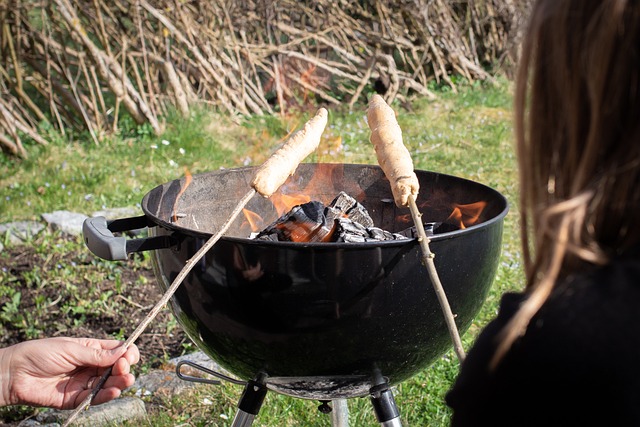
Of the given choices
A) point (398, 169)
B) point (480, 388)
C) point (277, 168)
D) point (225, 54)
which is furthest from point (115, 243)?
point (225, 54)

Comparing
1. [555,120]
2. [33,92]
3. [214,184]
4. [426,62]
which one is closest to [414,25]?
[426,62]

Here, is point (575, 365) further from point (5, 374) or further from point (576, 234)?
point (5, 374)

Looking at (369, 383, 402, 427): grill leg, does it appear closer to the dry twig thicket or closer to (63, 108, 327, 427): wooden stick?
(63, 108, 327, 427): wooden stick

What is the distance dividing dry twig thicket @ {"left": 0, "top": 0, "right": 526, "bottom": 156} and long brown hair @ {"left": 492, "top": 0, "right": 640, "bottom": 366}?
5.02 metres

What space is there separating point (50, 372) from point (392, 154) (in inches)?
41.7

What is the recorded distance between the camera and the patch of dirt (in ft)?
10.4

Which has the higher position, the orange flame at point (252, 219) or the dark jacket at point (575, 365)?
the dark jacket at point (575, 365)

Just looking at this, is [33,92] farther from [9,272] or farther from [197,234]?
[197,234]

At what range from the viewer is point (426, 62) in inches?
294

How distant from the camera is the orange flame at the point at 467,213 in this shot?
80.4 inches

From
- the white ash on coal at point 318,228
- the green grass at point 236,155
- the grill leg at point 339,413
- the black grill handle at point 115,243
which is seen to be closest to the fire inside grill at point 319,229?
the white ash on coal at point 318,228

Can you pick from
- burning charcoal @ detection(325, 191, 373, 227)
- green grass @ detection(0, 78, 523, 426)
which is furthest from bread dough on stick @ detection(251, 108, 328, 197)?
green grass @ detection(0, 78, 523, 426)

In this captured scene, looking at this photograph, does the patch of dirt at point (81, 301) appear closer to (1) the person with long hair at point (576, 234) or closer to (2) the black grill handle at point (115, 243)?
(2) the black grill handle at point (115, 243)

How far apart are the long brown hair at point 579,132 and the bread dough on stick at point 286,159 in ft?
2.87
